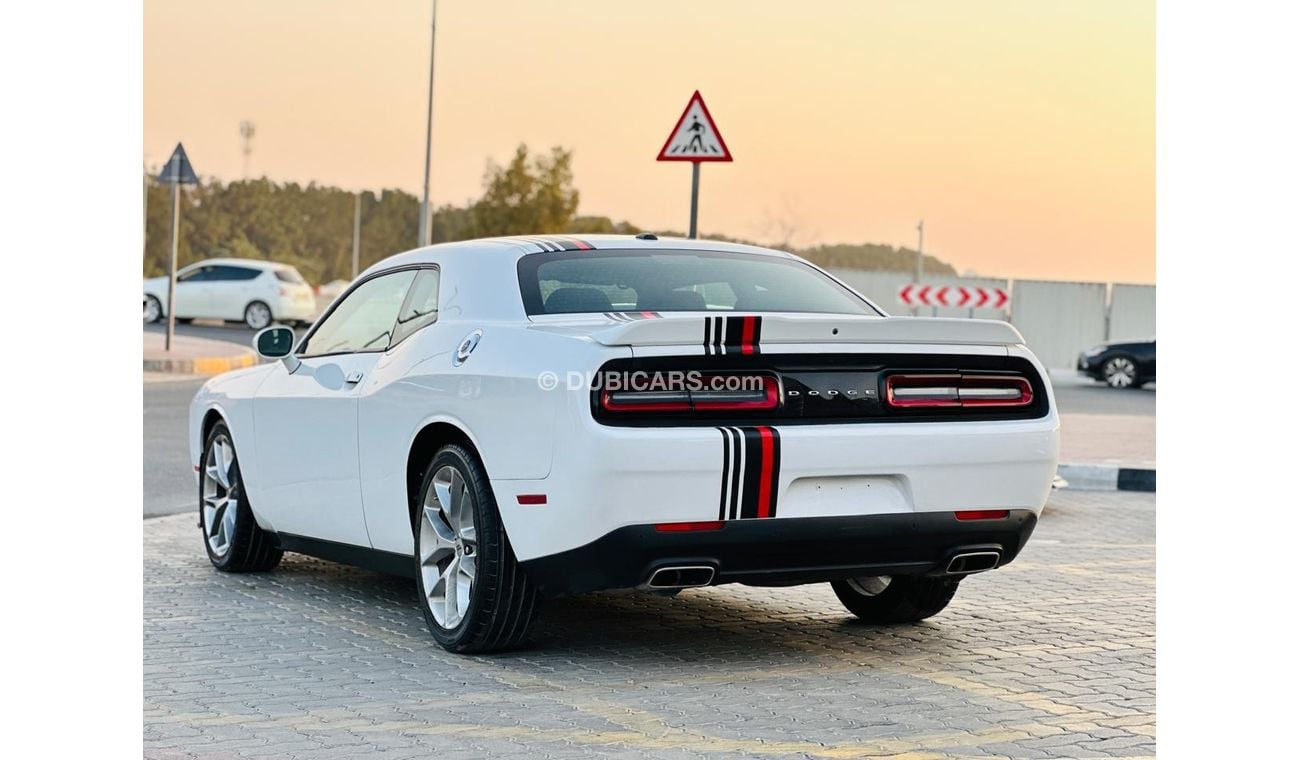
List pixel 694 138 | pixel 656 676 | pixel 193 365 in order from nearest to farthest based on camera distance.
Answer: pixel 656 676
pixel 694 138
pixel 193 365

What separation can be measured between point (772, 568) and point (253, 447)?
10.4 ft

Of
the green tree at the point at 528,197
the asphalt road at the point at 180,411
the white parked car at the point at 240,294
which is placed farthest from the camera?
the green tree at the point at 528,197

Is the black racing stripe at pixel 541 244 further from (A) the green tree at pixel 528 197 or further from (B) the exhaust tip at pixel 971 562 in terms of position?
(A) the green tree at pixel 528 197

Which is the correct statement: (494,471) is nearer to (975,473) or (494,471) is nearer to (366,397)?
(366,397)

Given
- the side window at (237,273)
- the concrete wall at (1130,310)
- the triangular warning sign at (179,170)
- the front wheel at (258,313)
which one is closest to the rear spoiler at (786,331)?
the triangular warning sign at (179,170)

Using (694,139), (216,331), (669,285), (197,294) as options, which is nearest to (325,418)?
(669,285)

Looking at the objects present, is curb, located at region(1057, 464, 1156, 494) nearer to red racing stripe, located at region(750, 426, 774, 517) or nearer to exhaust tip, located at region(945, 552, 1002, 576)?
exhaust tip, located at region(945, 552, 1002, 576)

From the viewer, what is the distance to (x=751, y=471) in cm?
556

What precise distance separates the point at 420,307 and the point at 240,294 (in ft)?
103

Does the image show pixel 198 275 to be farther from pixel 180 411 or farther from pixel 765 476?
pixel 765 476

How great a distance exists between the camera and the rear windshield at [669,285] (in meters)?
6.30

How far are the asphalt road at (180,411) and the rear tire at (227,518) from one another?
2.25m

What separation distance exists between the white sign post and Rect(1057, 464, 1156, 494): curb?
351 centimetres
